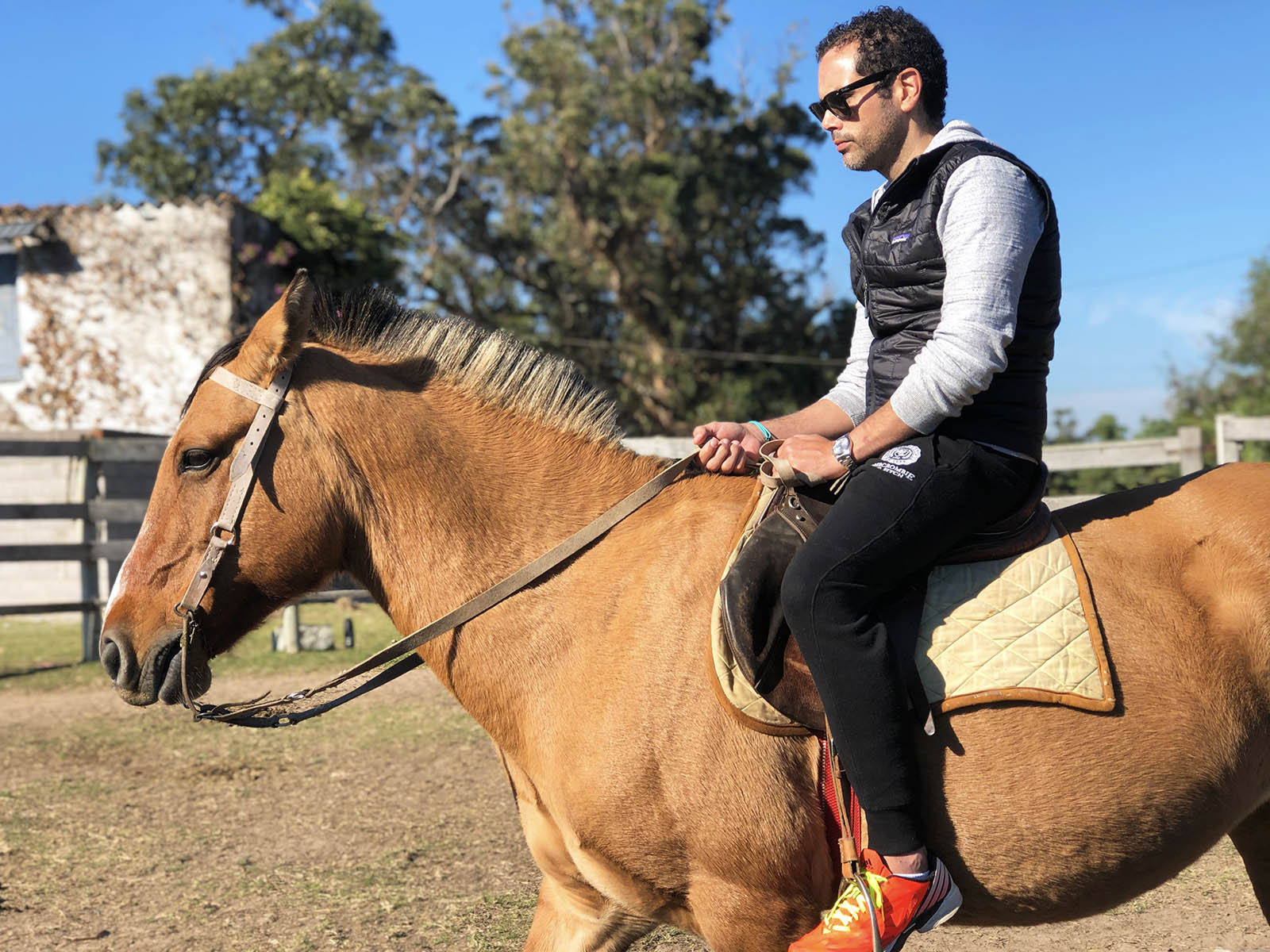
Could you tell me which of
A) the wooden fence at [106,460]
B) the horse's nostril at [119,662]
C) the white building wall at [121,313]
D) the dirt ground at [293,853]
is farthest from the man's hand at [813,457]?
the white building wall at [121,313]

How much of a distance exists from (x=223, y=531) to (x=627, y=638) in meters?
1.11

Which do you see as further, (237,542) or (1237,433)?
(1237,433)

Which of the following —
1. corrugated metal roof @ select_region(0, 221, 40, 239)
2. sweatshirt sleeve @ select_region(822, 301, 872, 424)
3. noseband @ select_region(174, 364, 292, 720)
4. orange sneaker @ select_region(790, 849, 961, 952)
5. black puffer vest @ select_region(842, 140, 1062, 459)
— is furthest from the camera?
corrugated metal roof @ select_region(0, 221, 40, 239)

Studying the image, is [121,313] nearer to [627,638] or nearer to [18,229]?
[18,229]

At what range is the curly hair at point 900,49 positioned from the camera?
2.84 m

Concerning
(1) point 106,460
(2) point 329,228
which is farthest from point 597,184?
(1) point 106,460

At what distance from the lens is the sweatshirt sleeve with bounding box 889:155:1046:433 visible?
8.32 feet

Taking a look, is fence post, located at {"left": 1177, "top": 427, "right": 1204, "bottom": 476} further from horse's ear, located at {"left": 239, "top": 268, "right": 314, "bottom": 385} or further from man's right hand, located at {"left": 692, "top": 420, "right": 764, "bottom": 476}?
horse's ear, located at {"left": 239, "top": 268, "right": 314, "bottom": 385}

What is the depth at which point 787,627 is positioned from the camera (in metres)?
2.65

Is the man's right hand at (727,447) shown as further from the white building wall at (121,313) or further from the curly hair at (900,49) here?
the white building wall at (121,313)

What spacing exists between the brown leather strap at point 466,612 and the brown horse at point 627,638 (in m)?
0.04

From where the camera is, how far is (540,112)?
2870 cm

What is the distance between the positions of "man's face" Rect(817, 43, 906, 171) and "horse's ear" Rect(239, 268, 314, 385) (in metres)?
1.50

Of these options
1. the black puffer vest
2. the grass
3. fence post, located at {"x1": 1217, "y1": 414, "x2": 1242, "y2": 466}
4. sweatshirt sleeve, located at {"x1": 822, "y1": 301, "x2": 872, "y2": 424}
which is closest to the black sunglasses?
the black puffer vest
